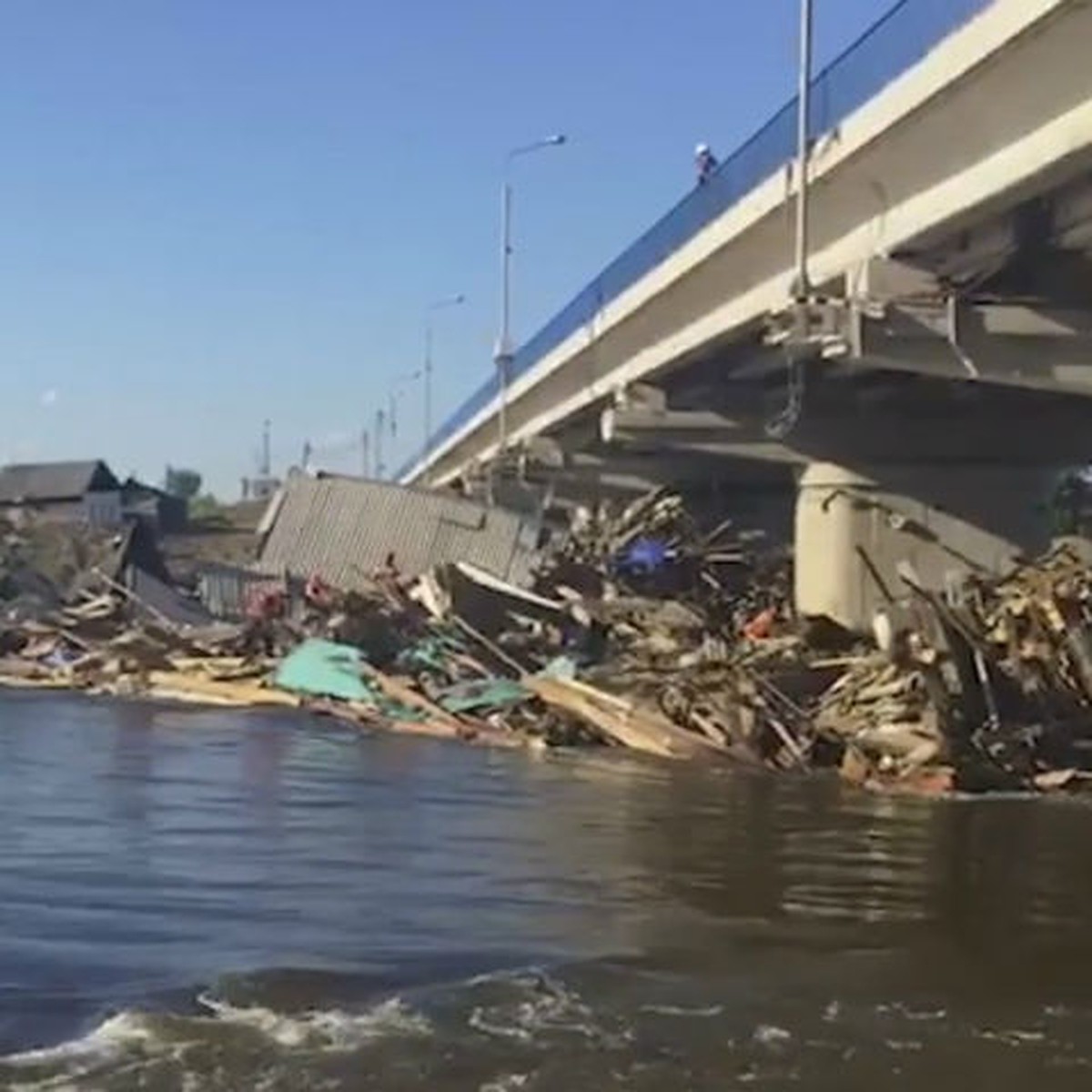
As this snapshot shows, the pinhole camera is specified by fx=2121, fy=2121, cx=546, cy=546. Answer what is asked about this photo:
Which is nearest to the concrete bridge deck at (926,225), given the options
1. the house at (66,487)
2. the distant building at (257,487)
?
the house at (66,487)

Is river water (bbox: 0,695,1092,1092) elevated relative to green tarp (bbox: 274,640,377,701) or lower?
lower

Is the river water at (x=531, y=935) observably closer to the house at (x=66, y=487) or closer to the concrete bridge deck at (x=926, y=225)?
the concrete bridge deck at (x=926, y=225)

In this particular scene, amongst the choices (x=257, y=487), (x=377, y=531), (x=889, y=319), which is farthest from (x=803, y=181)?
(x=257, y=487)

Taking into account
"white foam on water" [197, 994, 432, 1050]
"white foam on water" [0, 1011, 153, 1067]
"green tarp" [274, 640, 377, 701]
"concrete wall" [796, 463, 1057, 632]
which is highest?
"concrete wall" [796, 463, 1057, 632]

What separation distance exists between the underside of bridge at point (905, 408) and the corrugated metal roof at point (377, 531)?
742 centimetres

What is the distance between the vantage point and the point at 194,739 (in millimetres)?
27219

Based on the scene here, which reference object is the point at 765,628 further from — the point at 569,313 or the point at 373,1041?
the point at 373,1041

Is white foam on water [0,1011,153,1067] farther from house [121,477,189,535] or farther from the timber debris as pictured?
house [121,477,189,535]

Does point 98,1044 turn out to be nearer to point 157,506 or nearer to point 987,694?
point 987,694

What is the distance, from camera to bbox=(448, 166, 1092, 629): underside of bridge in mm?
23938

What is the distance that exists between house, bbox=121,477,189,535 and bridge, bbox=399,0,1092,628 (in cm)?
5217

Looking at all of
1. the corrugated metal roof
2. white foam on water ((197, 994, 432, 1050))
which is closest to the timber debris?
the corrugated metal roof

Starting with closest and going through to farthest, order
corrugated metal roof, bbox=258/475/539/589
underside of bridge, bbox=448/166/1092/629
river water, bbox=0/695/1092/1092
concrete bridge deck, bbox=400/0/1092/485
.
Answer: river water, bbox=0/695/1092/1092
concrete bridge deck, bbox=400/0/1092/485
underside of bridge, bbox=448/166/1092/629
corrugated metal roof, bbox=258/475/539/589

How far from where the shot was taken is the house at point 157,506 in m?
98.8
